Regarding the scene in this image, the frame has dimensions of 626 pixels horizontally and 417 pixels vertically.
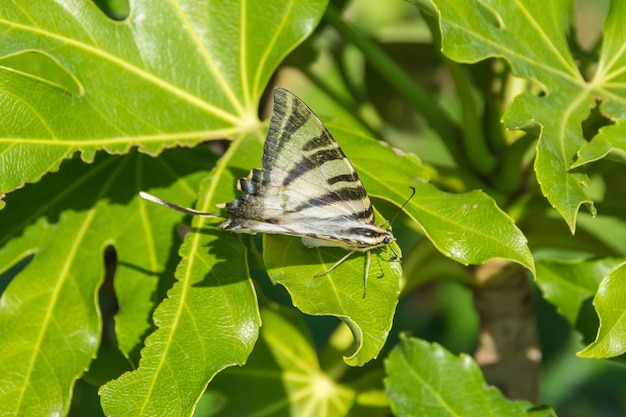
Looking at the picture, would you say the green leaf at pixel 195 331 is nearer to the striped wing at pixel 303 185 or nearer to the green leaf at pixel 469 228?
the striped wing at pixel 303 185

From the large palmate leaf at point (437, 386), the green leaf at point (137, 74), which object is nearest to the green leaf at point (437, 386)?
the large palmate leaf at point (437, 386)

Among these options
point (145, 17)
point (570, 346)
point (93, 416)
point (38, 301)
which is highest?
point (145, 17)

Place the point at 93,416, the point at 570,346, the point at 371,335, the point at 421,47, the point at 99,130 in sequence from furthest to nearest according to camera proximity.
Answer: the point at 570,346
the point at 421,47
the point at 93,416
the point at 99,130
the point at 371,335

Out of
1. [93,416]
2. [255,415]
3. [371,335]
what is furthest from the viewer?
[93,416]

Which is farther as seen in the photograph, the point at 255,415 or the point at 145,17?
the point at 255,415

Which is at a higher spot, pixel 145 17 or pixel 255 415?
pixel 145 17

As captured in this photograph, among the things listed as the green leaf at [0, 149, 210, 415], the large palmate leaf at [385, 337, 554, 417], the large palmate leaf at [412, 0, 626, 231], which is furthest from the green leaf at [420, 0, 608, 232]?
the green leaf at [0, 149, 210, 415]

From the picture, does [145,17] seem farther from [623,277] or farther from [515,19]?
[623,277]

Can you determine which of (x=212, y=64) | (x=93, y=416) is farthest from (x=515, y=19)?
(x=93, y=416)
